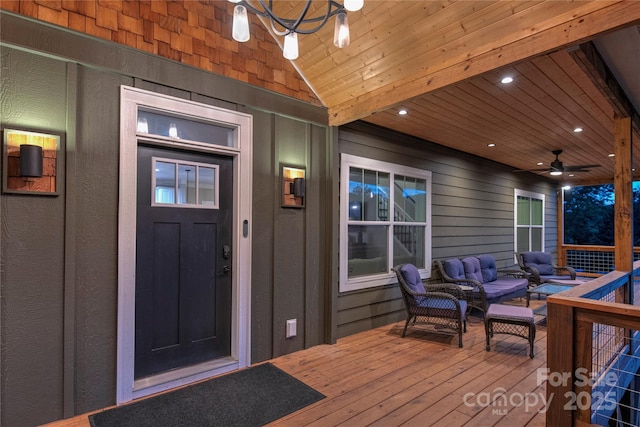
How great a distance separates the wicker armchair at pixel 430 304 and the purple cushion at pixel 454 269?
675 mm

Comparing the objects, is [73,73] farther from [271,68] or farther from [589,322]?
[589,322]

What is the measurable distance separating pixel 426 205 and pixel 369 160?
1572 mm

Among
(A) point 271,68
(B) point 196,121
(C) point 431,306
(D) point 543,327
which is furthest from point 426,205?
(B) point 196,121

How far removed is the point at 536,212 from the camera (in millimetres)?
8688

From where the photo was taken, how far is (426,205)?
17.9 feet

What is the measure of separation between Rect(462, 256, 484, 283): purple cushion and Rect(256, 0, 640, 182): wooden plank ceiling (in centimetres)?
215

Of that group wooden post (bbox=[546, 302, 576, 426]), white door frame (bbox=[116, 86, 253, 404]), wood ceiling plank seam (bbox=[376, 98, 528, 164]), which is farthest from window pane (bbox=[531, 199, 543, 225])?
white door frame (bbox=[116, 86, 253, 404])

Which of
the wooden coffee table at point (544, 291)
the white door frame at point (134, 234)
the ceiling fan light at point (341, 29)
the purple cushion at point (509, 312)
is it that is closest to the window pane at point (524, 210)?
the wooden coffee table at point (544, 291)

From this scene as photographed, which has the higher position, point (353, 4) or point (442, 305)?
point (353, 4)

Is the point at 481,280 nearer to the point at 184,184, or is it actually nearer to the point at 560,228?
the point at 184,184

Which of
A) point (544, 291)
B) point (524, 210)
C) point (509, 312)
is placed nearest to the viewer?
point (509, 312)

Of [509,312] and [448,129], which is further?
[448,129]

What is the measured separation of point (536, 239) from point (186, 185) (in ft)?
29.6

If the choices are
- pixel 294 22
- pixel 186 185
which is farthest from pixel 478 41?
pixel 186 185
